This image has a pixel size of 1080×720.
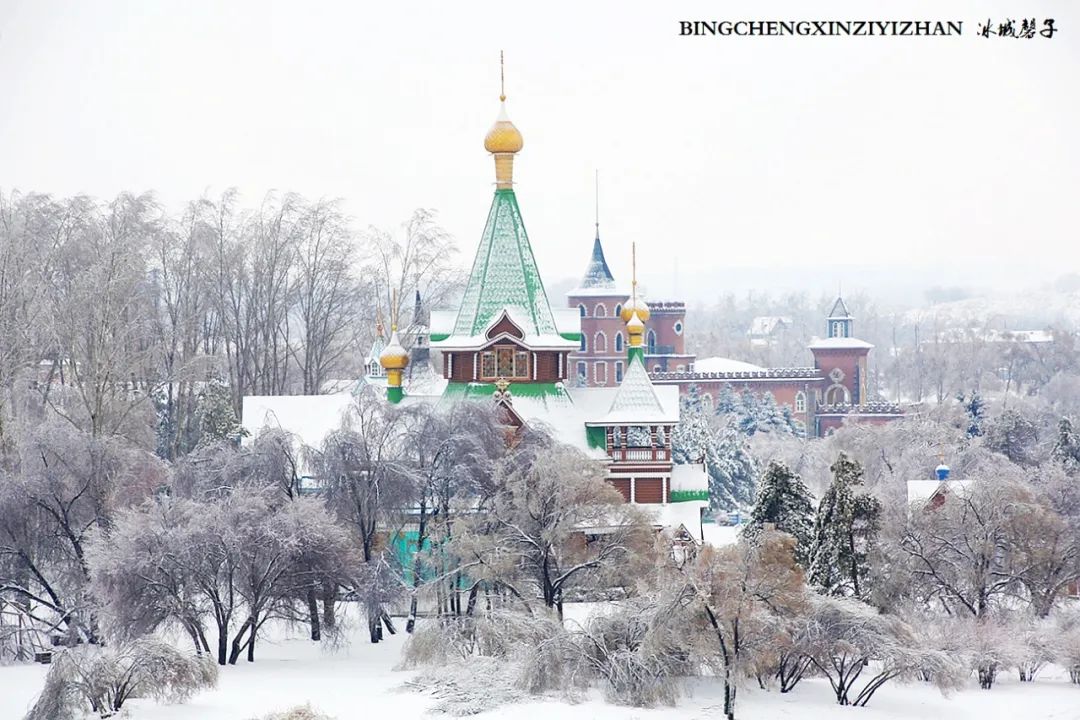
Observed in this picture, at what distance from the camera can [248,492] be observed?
90.9 ft

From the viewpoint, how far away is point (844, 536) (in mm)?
27938

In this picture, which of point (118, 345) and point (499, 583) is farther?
point (118, 345)

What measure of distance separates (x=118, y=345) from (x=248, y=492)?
12.7 meters

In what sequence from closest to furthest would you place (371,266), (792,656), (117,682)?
(117,682) < (792,656) < (371,266)

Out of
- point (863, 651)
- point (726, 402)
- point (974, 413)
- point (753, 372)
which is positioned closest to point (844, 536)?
point (863, 651)

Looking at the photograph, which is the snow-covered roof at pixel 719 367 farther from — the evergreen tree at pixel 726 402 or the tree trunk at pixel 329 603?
the tree trunk at pixel 329 603

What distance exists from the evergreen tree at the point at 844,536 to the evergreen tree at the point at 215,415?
11.5m

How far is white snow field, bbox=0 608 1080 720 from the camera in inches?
949

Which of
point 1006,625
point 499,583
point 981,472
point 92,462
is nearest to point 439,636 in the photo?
point 499,583

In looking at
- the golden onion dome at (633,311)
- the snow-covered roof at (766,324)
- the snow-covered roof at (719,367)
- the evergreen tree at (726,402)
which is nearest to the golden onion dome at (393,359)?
the golden onion dome at (633,311)

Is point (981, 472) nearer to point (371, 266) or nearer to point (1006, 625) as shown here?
point (1006, 625)

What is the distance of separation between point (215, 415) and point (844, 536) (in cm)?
1512

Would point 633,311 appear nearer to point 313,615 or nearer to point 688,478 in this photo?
point 688,478

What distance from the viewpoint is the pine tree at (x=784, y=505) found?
29.1 meters
